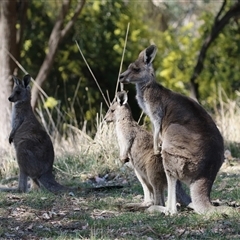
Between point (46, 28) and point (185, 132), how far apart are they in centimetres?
1093

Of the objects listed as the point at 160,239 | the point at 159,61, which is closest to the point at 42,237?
the point at 160,239

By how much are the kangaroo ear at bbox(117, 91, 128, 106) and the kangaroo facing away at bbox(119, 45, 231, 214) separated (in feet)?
2.09

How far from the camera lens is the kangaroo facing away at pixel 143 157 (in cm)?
657

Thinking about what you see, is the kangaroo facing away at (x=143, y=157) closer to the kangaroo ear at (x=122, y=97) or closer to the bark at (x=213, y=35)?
the kangaroo ear at (x=122, y=97)

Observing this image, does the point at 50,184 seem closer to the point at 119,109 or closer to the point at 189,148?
the point at 119,109

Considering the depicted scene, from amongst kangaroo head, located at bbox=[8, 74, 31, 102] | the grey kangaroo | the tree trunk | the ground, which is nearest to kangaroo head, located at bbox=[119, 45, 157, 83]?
the ground

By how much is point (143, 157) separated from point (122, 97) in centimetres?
81

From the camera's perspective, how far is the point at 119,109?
23.7 ft

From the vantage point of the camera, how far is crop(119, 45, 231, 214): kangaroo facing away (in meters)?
6.11

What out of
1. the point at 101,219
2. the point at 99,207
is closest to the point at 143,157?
the point at 99,207

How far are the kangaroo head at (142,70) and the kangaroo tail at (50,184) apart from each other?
1.55 m

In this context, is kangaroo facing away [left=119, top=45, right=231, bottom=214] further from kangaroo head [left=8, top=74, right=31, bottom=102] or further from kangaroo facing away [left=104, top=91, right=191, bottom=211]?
kangaroo head [left=8, top=74, right=31, bottom=102]

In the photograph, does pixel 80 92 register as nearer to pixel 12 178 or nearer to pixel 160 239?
pixel 12 178

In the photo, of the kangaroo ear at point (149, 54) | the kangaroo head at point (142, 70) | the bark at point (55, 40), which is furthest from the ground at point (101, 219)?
the bark at point (55, 40)
